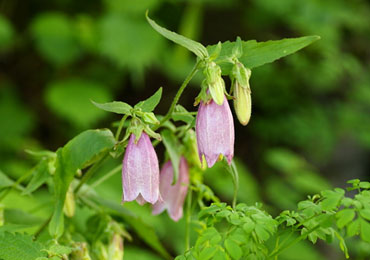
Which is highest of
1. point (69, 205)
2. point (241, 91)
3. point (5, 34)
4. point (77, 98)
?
point (5, 34)

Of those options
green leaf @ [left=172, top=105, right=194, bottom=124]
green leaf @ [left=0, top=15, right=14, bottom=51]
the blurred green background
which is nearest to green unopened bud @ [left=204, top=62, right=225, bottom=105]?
green leaf @ [left=172, top=105, right=194, bottom=124]

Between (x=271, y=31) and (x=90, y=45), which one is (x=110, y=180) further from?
(x=271, y=31)

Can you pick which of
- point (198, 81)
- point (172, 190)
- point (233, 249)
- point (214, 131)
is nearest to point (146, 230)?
point (172, 190)

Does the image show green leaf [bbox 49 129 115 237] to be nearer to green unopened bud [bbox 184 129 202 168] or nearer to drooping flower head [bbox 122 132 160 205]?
drooping flower head [bbox 122 132 160 205]

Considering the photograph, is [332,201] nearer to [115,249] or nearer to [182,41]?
[182,41]

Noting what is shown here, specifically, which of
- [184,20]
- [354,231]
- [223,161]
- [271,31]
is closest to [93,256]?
[223,161]

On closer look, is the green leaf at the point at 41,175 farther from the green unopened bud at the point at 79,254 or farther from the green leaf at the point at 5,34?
the green leaf at the point at 5,34
